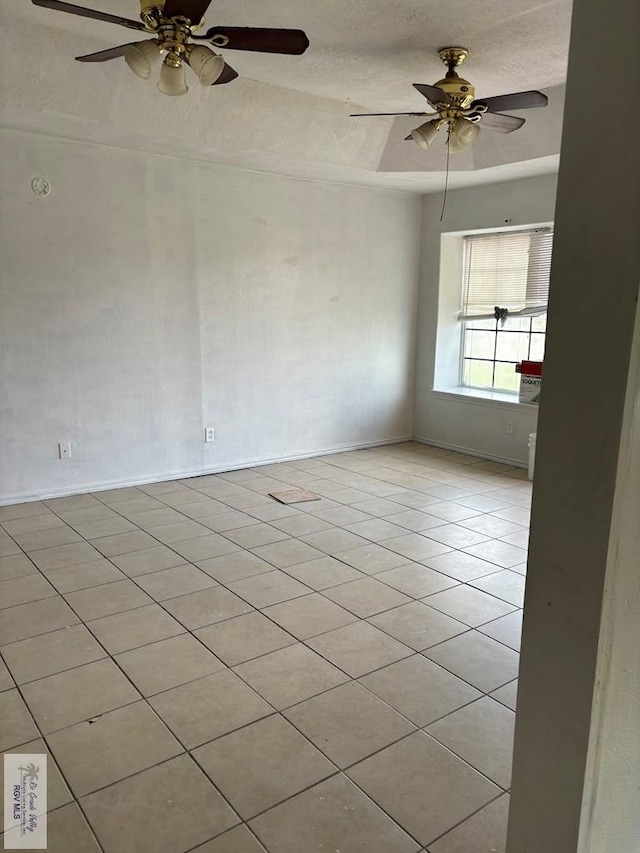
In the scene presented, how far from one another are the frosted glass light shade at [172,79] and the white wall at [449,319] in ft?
11.0

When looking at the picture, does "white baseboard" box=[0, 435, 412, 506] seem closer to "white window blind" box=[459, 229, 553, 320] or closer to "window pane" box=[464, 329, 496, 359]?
"window pane" box=[464, 329, 496, 359]

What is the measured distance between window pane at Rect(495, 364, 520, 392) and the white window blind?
511 mm

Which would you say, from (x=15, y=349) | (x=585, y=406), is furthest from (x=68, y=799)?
(x=15, y=349)

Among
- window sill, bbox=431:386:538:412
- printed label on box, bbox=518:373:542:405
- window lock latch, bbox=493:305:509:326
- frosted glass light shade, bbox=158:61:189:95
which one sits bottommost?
window sill, bbox=431:386:538:412

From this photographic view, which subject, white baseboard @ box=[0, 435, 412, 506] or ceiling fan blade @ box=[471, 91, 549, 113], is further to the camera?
white baseboard @ box=[0, 435, 412, 506]

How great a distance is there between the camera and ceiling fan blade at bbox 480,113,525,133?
3429mm

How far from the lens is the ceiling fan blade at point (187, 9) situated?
2.28 metres

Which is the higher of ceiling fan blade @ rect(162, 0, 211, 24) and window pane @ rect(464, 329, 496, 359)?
ceiling fan blade @ rect(162, 0, 211, 24)

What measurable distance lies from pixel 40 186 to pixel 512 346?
412 cm

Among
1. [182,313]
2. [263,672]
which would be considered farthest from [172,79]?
[263,672]

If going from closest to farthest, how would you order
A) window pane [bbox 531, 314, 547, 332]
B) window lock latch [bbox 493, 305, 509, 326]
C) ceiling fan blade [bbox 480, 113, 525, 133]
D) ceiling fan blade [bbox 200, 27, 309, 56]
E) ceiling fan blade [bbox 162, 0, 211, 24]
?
ceiling fan blade [bbox 162, 0, 211, 24]
ceiling fan blade [bbox 200, 27, 309, 56]
ceiling fan blade [bbox 480, 113, 525, 133]
window pane [bbox 531, 314, 547, 332]
window lock latch [bbox 493, 305, 509, 326]

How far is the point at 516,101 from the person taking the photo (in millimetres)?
3211

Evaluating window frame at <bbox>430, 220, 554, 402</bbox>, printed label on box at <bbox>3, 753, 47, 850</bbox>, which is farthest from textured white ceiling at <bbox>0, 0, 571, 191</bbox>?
printed label on box at <bbox>3, 753, 47, 850</bbox>

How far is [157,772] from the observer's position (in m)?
1.89
